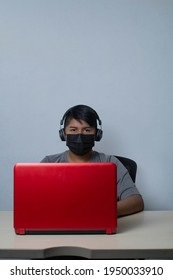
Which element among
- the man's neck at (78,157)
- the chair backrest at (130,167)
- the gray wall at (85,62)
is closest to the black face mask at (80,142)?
the man's neck at (78,157)

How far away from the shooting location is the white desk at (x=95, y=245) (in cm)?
118

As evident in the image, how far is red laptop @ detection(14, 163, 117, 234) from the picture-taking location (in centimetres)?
128

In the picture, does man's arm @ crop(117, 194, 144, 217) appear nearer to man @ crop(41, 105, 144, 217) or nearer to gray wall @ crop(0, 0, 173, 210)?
man @ crop(41, 105, 144, 217)

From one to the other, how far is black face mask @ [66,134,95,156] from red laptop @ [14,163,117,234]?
0.61m

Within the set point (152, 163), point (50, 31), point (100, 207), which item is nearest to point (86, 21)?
point (50, 31)

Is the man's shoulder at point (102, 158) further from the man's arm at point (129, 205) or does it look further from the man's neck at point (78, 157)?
the man's arm at point (129, 205)

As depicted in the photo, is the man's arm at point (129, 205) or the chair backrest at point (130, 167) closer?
the man's arm at point (129, 205)

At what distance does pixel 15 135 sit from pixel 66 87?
514 mm

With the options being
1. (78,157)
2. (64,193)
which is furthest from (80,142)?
(64,193)

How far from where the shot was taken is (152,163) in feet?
8.82

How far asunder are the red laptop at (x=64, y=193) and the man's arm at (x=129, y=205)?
1.15 ft

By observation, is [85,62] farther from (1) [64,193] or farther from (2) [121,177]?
(1) [64,193]

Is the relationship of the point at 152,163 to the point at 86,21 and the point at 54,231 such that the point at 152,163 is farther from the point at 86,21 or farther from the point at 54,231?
the point at 54,231

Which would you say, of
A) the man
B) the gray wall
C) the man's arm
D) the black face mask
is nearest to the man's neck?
the man
